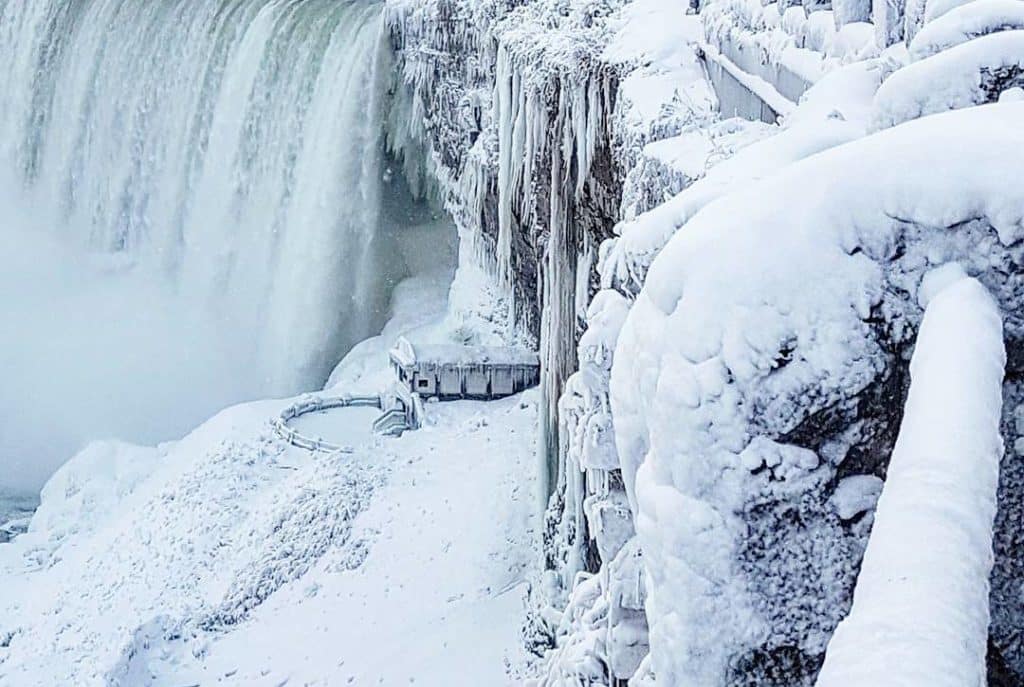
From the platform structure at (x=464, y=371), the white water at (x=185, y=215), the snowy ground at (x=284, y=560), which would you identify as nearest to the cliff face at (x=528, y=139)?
the platform structure at (x=464, y=371)

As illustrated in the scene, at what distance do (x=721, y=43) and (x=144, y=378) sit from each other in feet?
56.1

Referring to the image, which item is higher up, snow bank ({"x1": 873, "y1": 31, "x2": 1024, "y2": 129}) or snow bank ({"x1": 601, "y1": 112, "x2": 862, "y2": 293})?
snow bank ({"x1": 873, "y1": 31, "x2": 1024, "y2": 129})

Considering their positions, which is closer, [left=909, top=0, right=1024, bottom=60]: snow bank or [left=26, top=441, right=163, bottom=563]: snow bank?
[left=909, top=0, right=1024, bottom=60]: snow bank

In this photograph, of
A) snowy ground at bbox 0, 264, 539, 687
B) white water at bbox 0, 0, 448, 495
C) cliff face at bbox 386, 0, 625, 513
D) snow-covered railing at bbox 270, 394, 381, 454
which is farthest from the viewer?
white water at bbox 0, 0, 448, 495

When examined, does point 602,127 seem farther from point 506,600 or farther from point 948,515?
point 948,515

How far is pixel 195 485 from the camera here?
1859 cm

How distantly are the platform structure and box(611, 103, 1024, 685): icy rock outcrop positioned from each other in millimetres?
16468

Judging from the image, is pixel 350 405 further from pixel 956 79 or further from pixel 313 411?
pixel 956 79

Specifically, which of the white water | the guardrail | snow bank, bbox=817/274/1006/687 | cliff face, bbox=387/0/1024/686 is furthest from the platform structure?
snow bank, bbox=817/274/1006/687

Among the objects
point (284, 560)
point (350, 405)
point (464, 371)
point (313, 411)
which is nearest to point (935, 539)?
point (284, 560)

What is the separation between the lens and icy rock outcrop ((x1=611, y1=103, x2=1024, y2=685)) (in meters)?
3.10

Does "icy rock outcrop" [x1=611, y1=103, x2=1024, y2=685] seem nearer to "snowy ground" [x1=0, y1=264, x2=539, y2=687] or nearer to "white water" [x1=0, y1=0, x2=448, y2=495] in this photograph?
"snowy ground" [x1=0, y1=264, x2=539, y2=687]

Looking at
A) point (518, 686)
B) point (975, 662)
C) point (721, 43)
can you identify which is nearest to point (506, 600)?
point (518, 686)

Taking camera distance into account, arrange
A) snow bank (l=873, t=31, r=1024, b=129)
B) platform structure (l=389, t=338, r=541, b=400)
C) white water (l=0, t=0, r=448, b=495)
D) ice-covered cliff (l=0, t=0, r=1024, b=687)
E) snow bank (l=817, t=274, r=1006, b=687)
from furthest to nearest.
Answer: white water (l=0, t=0, r=448, b=495) → platform structure (l=389, t=338, r=541, b=400) → snow bank (l=873, t=31, r=1024, b=129) → ice-covered cliff (l=0, t=0, r=1024, b=687) → snow bank (l=817, t=274, r=1006, b=687)
